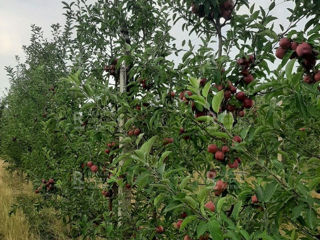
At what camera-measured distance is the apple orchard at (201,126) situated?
4.23 feet

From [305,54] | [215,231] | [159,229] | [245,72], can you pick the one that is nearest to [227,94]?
[245,72]

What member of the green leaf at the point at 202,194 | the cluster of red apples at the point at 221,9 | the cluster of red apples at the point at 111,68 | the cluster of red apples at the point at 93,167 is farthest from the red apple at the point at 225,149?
the cluster of red apples at the point at 111,68

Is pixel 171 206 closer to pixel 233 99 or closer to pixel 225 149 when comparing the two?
pixel 225 149

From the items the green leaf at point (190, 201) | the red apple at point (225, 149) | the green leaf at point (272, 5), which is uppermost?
the green leaf at point (272, 5)

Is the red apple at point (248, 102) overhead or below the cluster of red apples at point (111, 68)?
below

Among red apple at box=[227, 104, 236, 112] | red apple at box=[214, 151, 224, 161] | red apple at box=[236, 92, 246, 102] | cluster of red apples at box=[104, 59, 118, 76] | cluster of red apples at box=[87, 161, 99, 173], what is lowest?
cluster of red apples at box=[87, 161, 99, 173]

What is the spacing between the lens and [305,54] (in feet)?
4.74

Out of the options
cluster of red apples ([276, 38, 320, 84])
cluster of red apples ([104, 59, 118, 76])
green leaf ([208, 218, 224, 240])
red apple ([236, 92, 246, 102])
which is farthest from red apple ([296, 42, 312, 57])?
cluster of red apples ([104, 59, 118, 76])

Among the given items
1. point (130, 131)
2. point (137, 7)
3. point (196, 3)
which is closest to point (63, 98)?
point (137, 7)

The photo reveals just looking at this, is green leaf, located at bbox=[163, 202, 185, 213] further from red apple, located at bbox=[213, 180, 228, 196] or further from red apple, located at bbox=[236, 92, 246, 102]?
red apple, located at bbox=[236, 92, 246, 102]

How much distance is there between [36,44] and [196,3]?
6.35m

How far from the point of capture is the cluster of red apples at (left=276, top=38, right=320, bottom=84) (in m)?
1.44

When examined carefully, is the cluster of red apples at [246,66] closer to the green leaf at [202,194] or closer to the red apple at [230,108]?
the red apple at [230,108]

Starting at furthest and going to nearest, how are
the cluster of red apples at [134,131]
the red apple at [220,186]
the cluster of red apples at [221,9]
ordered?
1. the cluster of red apples at [134,131]
2. the cluster of red apples at [221,9]
3. the red apple at [220,186]
